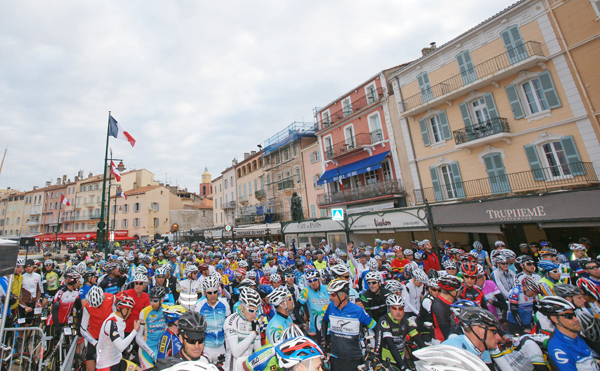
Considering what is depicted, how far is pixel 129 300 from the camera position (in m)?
4.01

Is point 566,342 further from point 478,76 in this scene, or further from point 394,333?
point 478,76

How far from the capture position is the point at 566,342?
2662 mm

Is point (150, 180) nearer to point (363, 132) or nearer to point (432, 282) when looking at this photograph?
point (363, 132)

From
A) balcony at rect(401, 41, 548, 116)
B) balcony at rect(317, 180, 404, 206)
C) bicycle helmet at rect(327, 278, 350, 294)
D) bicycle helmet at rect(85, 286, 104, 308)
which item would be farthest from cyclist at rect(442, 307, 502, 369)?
balcony at rect(317, 180, 404, 206)

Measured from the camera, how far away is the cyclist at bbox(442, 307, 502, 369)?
8.35 feet

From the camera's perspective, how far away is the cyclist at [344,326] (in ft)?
12.0

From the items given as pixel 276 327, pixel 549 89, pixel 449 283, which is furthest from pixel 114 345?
pixel 549 89

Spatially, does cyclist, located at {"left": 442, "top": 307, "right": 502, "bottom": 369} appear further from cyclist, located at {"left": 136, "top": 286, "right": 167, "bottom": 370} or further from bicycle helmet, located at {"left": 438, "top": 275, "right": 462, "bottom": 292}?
cyclist, located at {"left": 136, "top": 286, "right": 167, "bottom": 370}

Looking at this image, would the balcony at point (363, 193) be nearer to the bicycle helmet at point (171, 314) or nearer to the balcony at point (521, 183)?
the balcony at point (521, 183)

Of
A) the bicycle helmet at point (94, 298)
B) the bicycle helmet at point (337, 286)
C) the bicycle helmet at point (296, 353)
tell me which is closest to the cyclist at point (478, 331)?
the bicycle helmet at point (337, 286)

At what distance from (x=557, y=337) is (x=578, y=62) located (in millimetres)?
17372

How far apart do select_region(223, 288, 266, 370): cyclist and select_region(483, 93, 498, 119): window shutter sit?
1822cm

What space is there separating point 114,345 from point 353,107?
2420 cm

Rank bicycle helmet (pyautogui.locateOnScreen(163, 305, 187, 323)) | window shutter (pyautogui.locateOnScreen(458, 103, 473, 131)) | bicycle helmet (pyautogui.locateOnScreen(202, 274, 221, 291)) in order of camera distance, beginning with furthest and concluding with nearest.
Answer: window shutter (pyautogui.locateOnScreen(458, 103, 473, 131)) → bicycle helmet (pyautogui.locateOnScreen(202, 274, 221, 291)) → bicycle helmet (pyautogui.locateOnScreen(163, 305, 187, 323))
